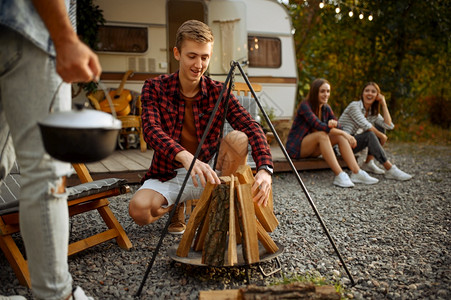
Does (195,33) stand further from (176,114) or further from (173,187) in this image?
(173,187)

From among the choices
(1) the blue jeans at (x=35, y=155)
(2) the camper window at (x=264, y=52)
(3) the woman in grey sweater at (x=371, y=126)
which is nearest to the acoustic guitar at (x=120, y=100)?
(2) the camper window at (x=264, y=52)

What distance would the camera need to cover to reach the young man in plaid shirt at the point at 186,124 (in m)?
2.43

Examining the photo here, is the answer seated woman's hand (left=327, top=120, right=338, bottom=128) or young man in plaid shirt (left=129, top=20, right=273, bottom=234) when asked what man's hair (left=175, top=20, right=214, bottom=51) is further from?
seated woman's hand (left=327, top=120, right=338, bottom=128)

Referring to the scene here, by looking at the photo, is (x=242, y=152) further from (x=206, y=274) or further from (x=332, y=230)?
(x=332, y=230)

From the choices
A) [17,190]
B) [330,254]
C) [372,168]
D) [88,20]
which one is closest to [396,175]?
[372,168]

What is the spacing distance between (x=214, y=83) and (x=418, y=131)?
8986 millimetres

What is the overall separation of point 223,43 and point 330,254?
4740 mm

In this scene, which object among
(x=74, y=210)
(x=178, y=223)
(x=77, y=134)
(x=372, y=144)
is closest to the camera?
(x=77, y=134)

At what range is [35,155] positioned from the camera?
1311 millimetres

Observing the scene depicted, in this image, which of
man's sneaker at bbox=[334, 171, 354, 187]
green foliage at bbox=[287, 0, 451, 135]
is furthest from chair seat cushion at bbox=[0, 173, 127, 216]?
green foliage at bbox=[287, 0, 451, 135]

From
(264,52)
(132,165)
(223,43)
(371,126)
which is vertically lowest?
(132,165)

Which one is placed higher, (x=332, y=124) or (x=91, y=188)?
(x=332, y=124)

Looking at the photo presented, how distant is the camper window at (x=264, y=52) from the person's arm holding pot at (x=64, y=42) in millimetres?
5865

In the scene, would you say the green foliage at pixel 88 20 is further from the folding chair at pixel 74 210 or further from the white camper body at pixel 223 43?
the folding chair at pixel 74 210
